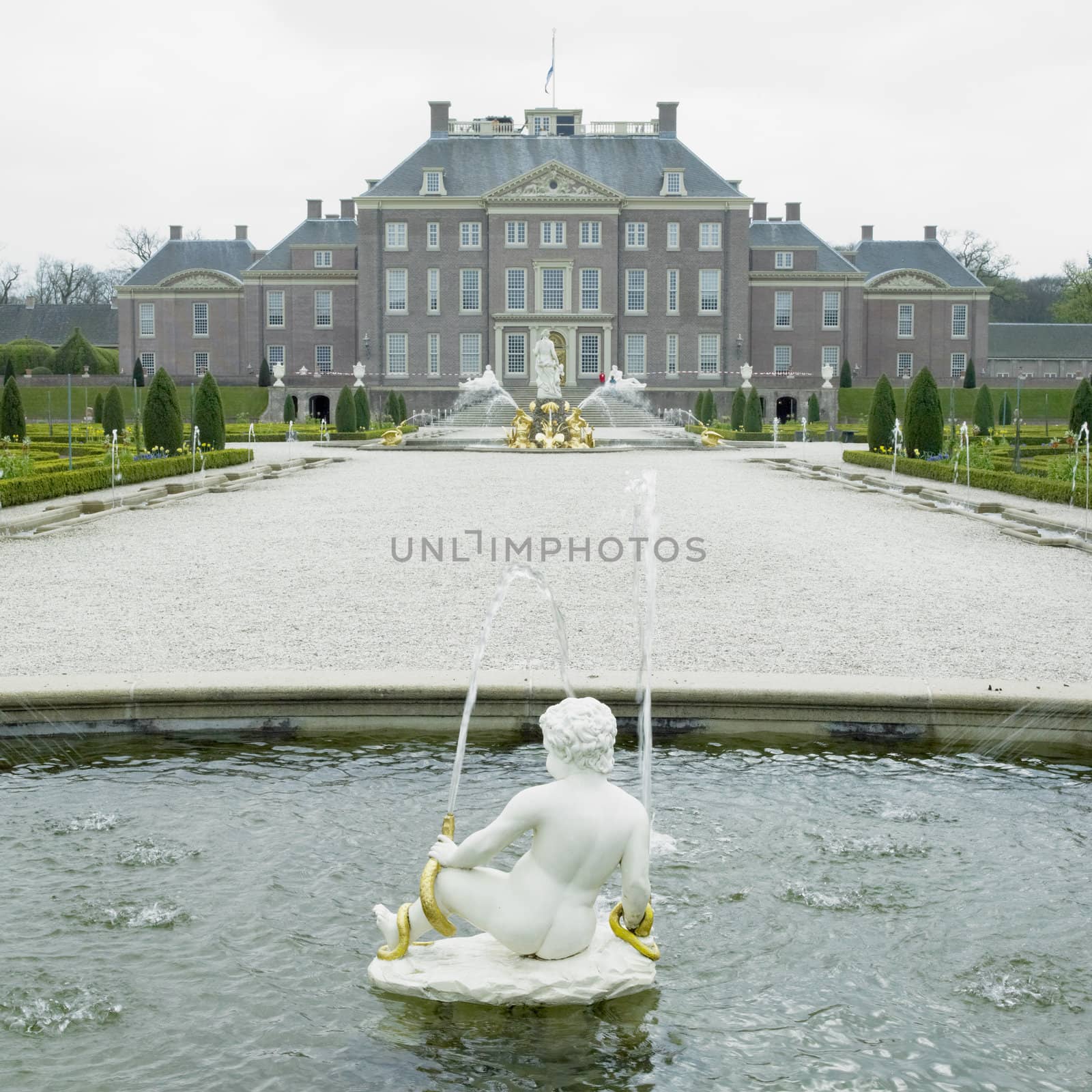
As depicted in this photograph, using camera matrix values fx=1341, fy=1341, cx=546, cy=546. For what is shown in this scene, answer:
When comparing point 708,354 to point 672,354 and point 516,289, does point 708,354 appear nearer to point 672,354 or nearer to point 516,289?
point 672,354

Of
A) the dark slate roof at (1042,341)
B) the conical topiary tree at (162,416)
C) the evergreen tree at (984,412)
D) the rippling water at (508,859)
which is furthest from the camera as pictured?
the dark slate roof at (1042,341)

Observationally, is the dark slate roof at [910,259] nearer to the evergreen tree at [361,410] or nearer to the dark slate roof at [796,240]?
the dark slate roof at [796,240]

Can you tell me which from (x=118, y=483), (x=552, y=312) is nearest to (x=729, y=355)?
(x=552, y=312)

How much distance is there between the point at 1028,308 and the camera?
284ft

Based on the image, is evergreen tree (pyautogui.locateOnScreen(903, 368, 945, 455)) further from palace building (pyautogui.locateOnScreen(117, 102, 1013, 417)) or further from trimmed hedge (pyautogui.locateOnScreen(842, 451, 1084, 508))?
palace building (pyautogui.locateOnScreen(117, 102, 1013, 417))

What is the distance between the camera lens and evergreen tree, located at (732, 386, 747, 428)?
4334 cm

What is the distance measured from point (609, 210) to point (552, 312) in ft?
17.6

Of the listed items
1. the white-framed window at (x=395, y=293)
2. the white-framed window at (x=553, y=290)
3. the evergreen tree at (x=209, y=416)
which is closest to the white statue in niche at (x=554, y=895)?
the evergreen tree at (x=209, y=416)

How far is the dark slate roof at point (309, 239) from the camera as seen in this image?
213 feet

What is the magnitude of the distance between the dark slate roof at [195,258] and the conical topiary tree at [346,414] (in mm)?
28078

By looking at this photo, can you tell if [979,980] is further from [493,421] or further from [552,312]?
[552,312]

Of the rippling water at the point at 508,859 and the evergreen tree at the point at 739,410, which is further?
the evergreen tree at the point at 739,410

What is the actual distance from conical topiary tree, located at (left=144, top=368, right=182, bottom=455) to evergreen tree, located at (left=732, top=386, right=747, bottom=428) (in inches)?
881

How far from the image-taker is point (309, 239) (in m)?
65.1
